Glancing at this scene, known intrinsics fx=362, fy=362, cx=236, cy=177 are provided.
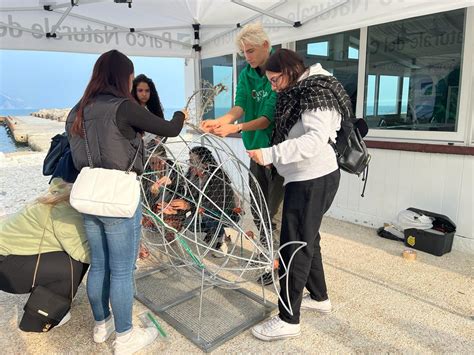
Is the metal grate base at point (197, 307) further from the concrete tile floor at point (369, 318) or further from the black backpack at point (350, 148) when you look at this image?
the black backpack at point (350, 148)

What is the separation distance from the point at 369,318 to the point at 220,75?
437 cm

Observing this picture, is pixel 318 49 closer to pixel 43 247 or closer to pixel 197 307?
pixel 197 307

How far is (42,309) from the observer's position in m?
1.85

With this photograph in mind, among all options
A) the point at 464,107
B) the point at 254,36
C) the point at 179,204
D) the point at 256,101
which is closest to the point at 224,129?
the point at 256,101

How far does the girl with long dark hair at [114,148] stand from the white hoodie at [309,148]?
50 cm

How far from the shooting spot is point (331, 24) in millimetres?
3141

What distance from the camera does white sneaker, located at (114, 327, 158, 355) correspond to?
1.77 m

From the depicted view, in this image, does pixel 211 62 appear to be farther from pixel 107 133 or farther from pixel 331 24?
pixel 107 133

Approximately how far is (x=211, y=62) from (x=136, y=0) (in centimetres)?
197

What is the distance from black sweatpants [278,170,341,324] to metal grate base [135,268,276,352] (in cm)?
32

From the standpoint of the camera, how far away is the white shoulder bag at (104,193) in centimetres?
150

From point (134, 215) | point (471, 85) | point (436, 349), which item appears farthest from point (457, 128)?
point (134, 215)


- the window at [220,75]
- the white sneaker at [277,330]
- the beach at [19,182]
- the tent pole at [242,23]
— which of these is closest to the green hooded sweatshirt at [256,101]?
the white sneaker at [277,330]

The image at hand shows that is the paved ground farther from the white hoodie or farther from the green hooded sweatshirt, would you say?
the green hooded sweatshirt
